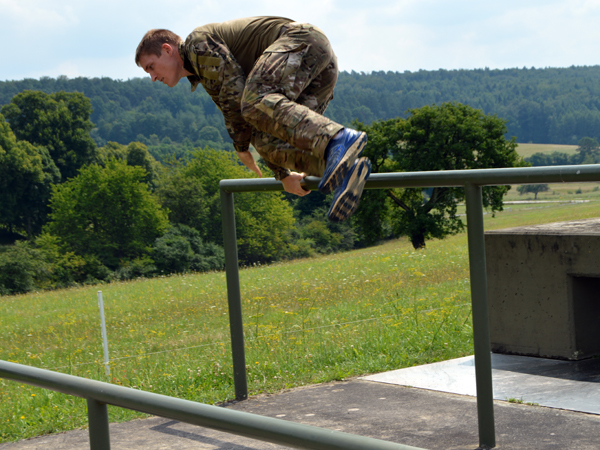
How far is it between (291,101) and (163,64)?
581 millimetres

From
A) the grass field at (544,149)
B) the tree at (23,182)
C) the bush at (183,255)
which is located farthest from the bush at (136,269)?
the grass field at (544,149)

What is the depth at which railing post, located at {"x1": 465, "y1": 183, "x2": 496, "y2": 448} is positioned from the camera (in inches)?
102

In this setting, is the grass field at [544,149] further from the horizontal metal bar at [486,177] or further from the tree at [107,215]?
the horizontal metal bar at [486,177]

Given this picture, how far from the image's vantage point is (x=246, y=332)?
30.6 feet

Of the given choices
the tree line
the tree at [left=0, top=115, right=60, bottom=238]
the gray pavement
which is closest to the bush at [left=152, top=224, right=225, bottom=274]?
the tree line

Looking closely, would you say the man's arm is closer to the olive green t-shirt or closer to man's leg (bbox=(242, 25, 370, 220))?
the olive green t-shirt

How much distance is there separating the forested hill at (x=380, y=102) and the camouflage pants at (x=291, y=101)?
336 ft

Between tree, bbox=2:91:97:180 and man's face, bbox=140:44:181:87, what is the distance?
62.6 metres

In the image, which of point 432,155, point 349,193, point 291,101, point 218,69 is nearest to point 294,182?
point 291,101

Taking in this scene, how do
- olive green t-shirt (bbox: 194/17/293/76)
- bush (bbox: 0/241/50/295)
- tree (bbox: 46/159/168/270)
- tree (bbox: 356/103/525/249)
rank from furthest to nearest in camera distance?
tree (bbox: 46/159/168/270)
bush (bbox: 0/241/50/295)
tree (bbox: 356/103/525/249)
olive green t-shirt (bbox: 194/17/293/76)

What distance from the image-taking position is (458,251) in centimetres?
1923

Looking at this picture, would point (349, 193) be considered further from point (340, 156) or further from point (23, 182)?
point (23, 182)

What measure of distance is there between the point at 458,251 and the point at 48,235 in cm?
4012

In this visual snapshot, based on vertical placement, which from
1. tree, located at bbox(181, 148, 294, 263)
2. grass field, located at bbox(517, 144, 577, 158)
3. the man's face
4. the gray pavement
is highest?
grass field, located at bbox(517, 144, 577, 158)
